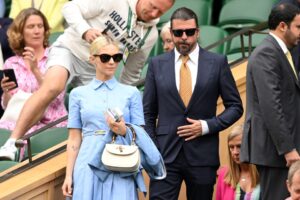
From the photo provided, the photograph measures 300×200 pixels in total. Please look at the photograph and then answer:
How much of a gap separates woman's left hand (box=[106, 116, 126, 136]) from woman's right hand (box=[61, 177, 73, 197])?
492 millimetres

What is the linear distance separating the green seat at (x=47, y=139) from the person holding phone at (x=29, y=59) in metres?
0.23

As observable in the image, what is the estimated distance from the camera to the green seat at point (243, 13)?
1165 cm

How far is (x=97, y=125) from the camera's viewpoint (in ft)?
26.8

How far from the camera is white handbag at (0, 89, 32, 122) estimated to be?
10000 millimetres

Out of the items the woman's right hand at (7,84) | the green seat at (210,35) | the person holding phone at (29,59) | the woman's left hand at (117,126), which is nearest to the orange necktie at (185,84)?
the woman's left hand at (117,126)

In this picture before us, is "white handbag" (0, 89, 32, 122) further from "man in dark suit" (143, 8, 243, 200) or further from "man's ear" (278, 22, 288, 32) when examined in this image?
"man's ear" (278, 22, 288, 32)

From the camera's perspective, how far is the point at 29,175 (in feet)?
28.5

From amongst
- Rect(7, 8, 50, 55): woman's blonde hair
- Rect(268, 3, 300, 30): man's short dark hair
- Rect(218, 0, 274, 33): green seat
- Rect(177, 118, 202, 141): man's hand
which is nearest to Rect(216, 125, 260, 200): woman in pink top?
Rect(177, 118, 202, 141): man's hand

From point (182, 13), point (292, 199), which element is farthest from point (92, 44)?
point (292, 199)

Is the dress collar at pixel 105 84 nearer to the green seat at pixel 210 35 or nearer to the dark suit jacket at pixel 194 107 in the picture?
the dark suit jacket at pixel 194 107

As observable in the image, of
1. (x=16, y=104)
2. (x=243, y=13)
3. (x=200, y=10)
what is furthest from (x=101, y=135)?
(x=200, y=10)

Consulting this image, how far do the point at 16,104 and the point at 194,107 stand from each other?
7.04ft

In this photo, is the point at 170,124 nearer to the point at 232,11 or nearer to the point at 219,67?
the point at 219,67

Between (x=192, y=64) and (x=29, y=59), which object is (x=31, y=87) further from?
(x=192, y=64)
